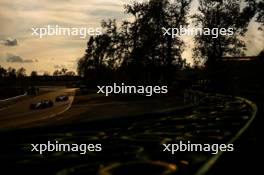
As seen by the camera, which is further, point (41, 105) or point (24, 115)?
point (41, 105)

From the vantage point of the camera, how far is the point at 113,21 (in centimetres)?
11000

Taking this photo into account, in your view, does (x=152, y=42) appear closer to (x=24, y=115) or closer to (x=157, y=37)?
(x=157, y=37)

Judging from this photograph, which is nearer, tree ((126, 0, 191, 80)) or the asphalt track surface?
the asphalt track surface

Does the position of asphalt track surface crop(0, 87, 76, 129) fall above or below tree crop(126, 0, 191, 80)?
below

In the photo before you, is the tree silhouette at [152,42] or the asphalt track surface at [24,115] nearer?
the asphalt track surface at [24,115]

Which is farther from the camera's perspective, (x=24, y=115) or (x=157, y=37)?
(x=157, y=37)

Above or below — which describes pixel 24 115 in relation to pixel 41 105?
above

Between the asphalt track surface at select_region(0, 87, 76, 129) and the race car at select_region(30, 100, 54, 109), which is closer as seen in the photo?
the asphalt track surface at select_region(0, 87, 76, 129)

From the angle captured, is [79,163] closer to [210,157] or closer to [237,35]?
[210,157]

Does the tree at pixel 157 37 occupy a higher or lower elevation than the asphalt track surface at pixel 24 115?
higher

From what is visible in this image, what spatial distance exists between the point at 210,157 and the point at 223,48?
243 ft

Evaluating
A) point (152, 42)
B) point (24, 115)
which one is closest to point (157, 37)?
point (152, 42)

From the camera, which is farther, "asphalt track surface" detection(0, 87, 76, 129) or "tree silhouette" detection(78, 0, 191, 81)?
"tree silhouette" detection(78, 0, 191, 81)

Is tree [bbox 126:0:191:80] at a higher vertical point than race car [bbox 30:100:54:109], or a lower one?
higher
